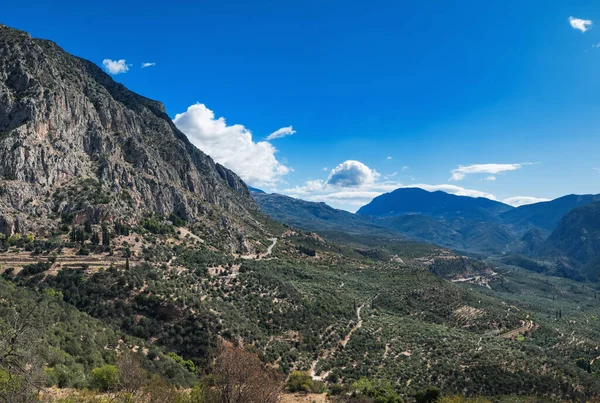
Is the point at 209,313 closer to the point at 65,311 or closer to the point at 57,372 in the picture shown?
the point at 65,311

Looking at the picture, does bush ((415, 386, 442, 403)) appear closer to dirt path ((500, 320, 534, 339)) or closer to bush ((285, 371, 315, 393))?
bush ((285, 371, 315, 393))

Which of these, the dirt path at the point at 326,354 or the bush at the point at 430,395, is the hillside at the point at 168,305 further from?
the dirt path at the point at 326,354

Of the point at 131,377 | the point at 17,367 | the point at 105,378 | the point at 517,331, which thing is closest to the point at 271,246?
the point at 517,331

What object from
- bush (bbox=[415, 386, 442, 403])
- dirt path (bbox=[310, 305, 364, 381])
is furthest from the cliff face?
bush (bbox=[415, 386, 442, 403])

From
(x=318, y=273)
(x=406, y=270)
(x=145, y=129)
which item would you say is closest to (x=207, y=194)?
(x=145, y=129)

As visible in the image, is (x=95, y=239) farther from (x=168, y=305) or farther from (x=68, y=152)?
(x=68, y=152)

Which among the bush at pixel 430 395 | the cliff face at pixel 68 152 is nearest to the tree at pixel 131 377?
the bush at pixel 430 395
